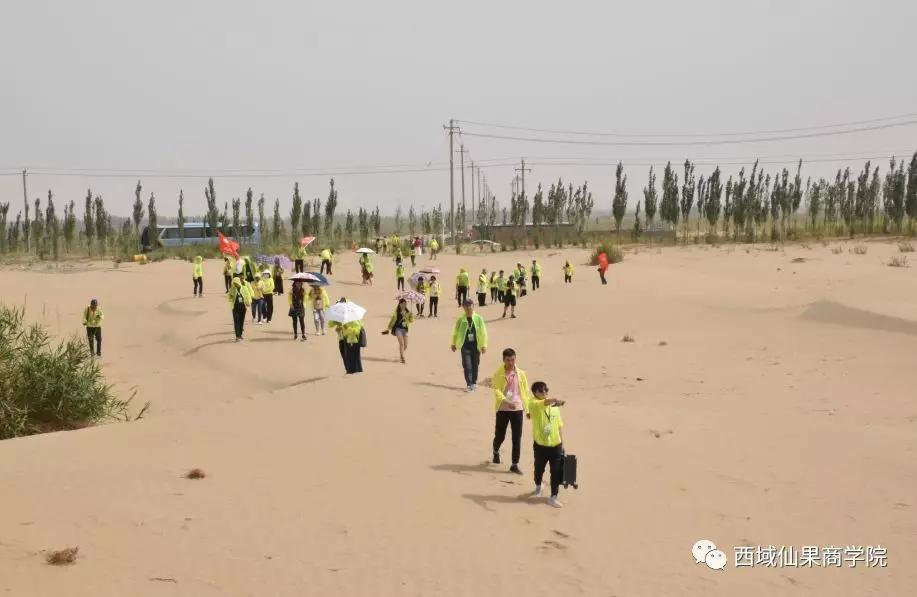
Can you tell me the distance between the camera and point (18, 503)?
7371 millimetres

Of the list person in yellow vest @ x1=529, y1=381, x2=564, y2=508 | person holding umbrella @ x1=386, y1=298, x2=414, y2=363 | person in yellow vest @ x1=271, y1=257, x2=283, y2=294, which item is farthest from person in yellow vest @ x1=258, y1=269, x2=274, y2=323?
person in yellow vest @ x1=529, y1=381, x2=564, y2=508

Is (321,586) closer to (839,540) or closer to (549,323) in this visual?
(839,540)

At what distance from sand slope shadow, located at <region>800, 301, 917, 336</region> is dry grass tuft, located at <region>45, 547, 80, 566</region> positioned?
20.1 meters

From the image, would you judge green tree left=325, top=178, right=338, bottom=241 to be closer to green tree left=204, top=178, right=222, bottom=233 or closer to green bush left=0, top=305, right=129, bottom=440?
green tree left=204, top=178, right=222, bottom=233

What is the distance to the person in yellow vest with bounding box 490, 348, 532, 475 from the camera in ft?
31.7

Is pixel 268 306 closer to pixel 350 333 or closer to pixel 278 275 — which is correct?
pixel 278 275

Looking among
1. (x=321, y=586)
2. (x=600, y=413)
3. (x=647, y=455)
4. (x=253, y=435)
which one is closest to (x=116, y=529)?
(x=321, y=586)

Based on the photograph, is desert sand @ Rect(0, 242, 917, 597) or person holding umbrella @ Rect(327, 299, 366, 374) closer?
desert sand @ Rect(0, 242, 917, 597)

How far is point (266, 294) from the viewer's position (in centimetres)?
2389

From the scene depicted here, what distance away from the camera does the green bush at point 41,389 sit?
11.2m

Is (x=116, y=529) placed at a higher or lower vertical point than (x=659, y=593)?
higher

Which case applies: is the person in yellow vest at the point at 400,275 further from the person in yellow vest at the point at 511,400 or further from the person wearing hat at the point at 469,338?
the person in yellow vest at the point at 511,400

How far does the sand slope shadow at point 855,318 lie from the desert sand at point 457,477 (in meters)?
0.14

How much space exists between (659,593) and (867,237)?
193 ft
